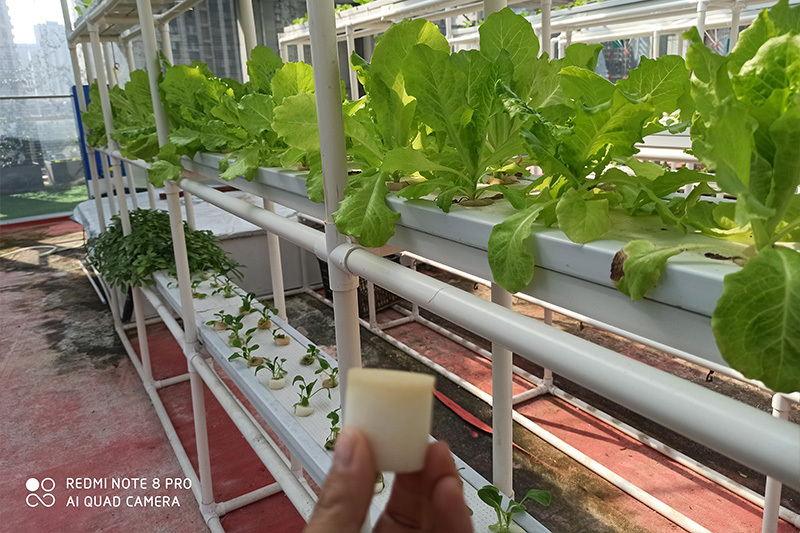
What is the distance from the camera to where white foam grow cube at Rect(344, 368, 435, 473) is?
34 cm

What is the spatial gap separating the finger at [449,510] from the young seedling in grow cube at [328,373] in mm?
1183

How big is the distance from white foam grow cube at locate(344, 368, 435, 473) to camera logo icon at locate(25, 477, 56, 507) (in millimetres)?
2682

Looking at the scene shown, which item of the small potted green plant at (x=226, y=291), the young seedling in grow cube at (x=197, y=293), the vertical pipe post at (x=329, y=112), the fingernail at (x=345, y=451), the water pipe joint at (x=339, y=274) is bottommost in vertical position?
the young seedling in grow cube at (x=197, y=293)

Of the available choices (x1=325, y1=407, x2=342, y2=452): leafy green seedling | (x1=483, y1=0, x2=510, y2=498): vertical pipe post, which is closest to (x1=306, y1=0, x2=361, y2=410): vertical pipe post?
(x1=483, y1=0, x2=510, y2=498): vertical pipe post

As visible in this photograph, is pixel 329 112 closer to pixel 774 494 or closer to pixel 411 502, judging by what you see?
pixel 411 502

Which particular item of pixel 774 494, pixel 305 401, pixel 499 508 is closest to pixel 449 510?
pixel 499 508

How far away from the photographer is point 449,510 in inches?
12.6

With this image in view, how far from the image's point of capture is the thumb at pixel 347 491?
0.31 metres

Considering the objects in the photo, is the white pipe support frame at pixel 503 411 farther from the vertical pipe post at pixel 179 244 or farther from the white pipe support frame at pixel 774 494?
the vertical pipe post at pixel 179 244

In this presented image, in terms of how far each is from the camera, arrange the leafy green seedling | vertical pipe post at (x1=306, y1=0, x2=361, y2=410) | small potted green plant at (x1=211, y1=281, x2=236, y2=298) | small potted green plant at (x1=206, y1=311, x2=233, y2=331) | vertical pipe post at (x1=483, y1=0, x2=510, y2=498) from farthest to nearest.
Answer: small potted green plant at (x1=211, y1=281, x2=236, y2=298) < small potted green plant at (x1=206, y1=311, x2=233, y2=331) < the leafy green seedling < vertical pipe post at (x1=483, y1=0, x2=510, y2=498) < vertical pipe post at (x1=306, y1=0, x2=361, y2=410)

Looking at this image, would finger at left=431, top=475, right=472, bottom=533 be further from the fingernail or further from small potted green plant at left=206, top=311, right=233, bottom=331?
small potted green plant at left=206, top=311, right=233, bottom=331

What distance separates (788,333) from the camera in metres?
0.41

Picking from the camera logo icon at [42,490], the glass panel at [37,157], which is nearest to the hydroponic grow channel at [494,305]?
the camera logo icon at [42,490]

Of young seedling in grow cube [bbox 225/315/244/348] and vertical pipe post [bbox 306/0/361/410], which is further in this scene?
young seedling in grow cube [bbox 225/315/244/348]
